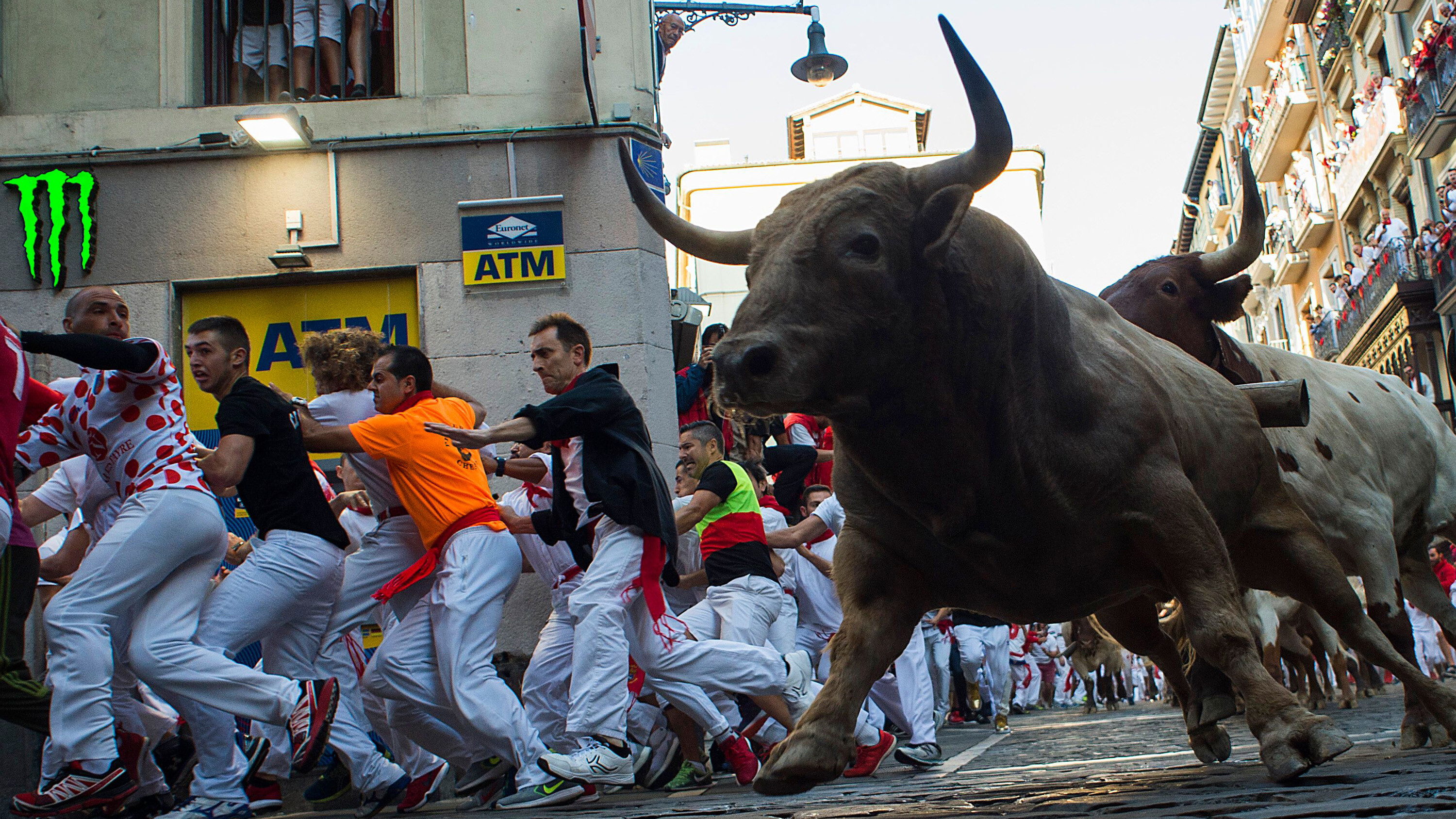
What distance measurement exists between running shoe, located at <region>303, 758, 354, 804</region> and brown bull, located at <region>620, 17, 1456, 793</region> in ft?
13.8

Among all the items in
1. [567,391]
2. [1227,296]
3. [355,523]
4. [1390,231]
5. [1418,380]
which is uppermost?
[1390,231]

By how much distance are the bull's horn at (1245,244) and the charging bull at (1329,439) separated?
10mm

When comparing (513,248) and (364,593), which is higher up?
(513,248)

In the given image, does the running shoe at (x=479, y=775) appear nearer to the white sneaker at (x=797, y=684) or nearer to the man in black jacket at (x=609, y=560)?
the man in black jacket at (x=609, y=560)

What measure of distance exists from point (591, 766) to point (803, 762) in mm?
2751

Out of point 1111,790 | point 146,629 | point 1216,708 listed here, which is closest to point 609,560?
point 146,629

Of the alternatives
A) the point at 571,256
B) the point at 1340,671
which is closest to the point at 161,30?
the point at 571,256

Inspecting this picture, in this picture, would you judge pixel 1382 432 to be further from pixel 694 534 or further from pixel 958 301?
pixel 958 301

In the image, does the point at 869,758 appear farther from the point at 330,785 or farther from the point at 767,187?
the point at 767,187

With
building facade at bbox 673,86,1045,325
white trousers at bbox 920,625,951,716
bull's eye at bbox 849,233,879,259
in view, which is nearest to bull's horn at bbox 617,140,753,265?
bull's eye at bbox 849,233,879,259

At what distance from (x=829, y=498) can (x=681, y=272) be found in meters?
33.3

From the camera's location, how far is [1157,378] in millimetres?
4066

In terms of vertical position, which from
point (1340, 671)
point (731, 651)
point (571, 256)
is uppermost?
point (571, 256)

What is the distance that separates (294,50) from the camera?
1116 centimetres
